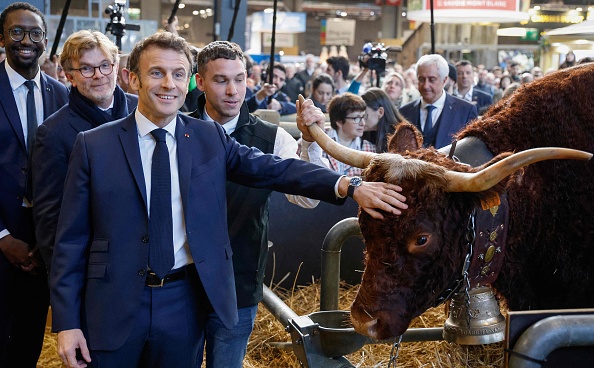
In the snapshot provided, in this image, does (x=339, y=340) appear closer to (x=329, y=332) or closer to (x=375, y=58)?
(x=329, y=332)

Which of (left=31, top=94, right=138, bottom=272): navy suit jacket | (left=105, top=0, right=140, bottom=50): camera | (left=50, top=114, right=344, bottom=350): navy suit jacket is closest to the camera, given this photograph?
(left=50, top=114, right=344, bottom=350): navy suit jacket

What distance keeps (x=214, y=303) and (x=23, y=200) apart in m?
1.50

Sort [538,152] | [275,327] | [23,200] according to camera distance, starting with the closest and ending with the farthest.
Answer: [538,152] → [23,200] → [275,327]

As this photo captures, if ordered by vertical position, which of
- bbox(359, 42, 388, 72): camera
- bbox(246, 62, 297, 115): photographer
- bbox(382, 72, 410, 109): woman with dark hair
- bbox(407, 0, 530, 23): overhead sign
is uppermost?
bbox(407, 0, 530, 23): overhead sign

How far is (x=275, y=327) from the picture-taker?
15.8ft

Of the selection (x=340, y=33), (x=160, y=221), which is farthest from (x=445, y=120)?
(x=340, y=33)

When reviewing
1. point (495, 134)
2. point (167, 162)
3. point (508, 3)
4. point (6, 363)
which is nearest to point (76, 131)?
point (167, 162)

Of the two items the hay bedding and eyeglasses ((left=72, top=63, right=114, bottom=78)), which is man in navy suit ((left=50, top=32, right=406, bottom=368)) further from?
the hay bedding

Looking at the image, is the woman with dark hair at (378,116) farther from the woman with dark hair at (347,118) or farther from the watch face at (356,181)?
the watch face at (356,181)

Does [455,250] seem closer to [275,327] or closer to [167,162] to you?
[167,162]

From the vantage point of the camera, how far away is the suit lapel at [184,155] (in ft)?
8.56

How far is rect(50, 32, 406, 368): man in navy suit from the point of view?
252 cm

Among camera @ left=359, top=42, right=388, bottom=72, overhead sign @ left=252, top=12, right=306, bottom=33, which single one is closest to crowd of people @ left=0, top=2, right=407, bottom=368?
camera @ left=359, top=42, right=388, bottom=72

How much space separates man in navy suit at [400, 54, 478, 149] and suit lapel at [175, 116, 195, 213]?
328cm
